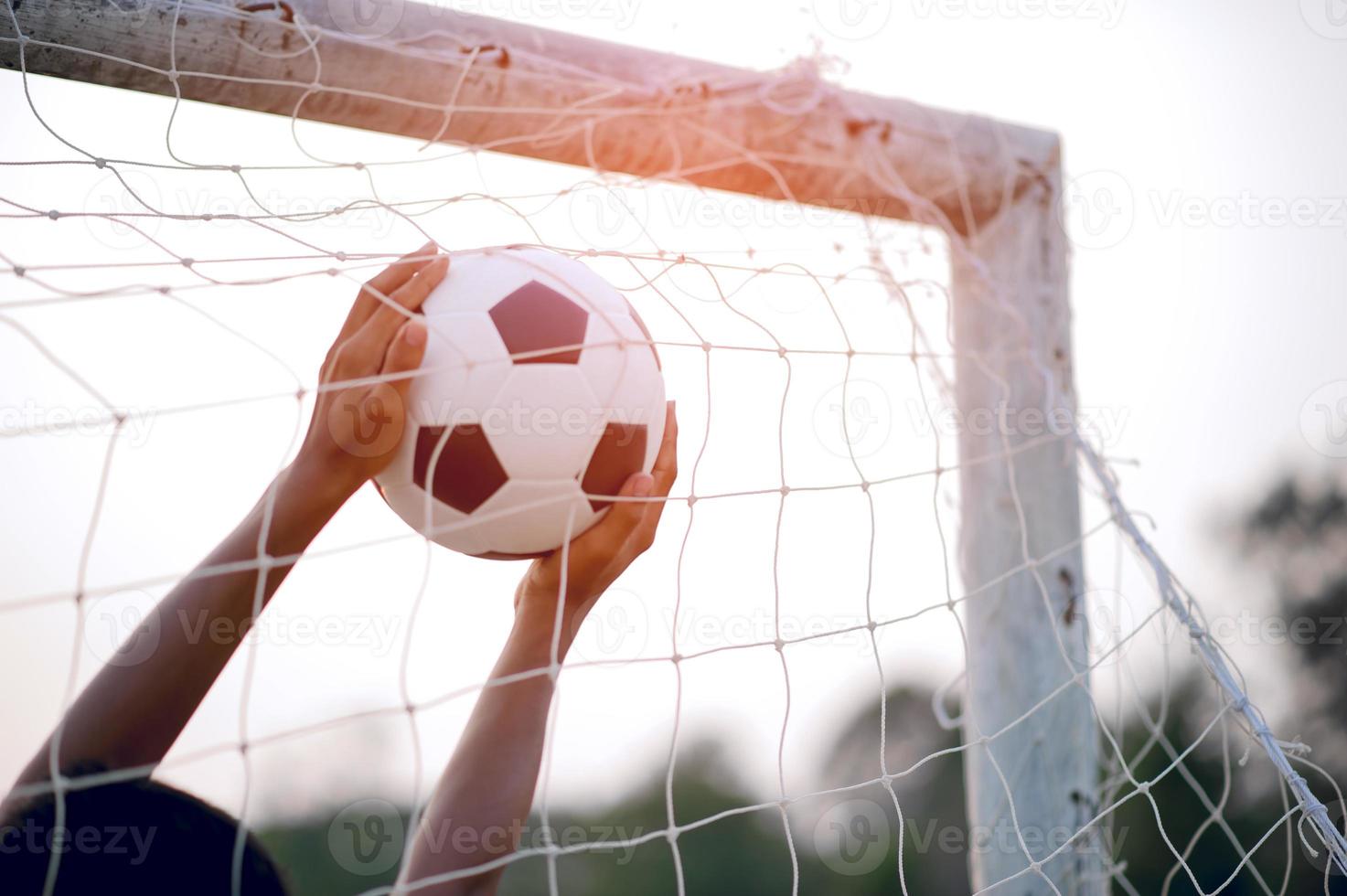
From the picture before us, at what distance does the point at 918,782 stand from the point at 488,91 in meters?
17.0

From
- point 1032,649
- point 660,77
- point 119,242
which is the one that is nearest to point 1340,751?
point 1032,649

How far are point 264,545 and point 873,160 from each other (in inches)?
64.7

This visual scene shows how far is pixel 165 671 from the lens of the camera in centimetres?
135

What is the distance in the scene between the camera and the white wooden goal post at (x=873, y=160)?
6.66 ft
